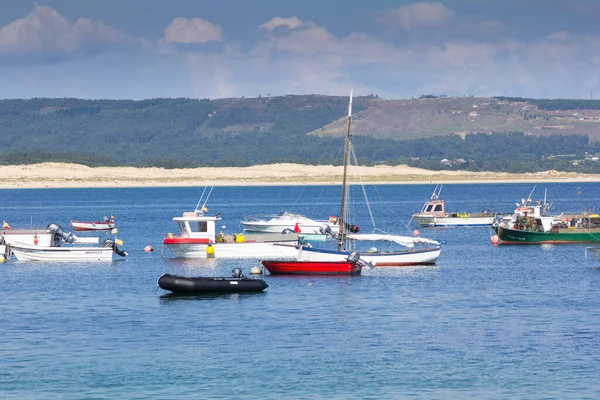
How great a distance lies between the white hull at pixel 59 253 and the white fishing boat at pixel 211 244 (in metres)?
4.05

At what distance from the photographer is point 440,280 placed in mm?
64938

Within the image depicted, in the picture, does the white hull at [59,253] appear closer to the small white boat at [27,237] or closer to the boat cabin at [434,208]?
the small white boat at [27,237]

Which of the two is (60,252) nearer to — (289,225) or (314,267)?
(314,267)

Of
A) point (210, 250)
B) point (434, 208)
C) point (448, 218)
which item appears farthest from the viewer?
point (434, 208)

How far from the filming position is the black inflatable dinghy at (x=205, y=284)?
2247 inches

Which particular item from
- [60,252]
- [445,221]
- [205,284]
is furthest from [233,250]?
[445,221]

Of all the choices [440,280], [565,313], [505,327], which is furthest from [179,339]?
[440,280]

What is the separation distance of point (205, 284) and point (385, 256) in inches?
631

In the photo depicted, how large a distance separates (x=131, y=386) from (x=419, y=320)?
16.1m

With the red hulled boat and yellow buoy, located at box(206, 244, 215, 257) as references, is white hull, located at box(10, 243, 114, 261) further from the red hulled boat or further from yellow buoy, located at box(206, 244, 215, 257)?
the red hulled boat

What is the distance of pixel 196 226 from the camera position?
3054 inches

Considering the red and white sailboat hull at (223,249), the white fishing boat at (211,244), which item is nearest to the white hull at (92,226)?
the white fishing boat at (211,244)

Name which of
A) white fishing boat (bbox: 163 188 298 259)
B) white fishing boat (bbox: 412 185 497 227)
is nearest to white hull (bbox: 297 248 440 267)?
white fishing boat (bbox: 163 188 298 259)

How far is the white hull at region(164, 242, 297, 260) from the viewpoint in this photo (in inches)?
2972
